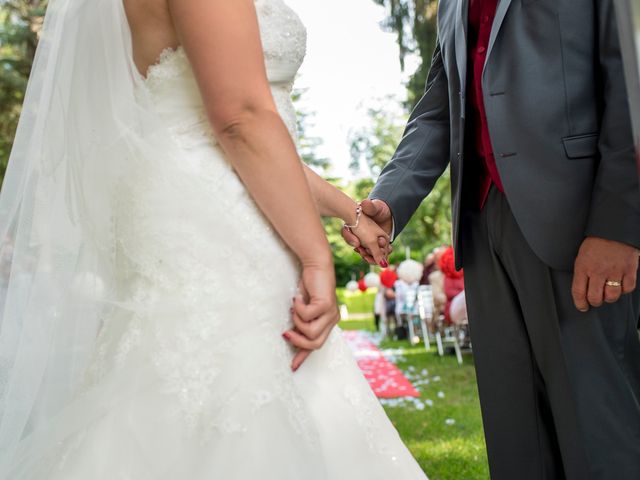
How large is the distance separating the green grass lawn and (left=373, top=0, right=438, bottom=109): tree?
5425 mm

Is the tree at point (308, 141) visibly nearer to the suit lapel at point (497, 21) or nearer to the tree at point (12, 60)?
the tree at point (12, 60)

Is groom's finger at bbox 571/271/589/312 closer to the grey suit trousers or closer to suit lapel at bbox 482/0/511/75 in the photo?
the grey suit trousers

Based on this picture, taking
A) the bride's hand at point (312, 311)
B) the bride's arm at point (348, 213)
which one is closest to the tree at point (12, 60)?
the bride's arm at point (348, 213)

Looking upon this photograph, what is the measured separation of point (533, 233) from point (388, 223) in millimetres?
766

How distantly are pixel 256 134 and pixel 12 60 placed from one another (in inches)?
375

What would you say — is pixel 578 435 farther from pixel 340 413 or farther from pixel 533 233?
pixel 340 413

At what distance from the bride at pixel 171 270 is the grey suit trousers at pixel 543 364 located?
2.52 feet

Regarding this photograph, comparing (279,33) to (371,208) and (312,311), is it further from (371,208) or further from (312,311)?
(371,208)

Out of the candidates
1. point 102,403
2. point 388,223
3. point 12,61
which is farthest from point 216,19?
point 12,61

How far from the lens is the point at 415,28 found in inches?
564

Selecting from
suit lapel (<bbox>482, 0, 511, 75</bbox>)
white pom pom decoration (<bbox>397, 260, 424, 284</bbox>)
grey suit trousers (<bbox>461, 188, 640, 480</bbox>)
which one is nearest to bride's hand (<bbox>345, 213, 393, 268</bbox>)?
grey suit trousers (<bbox>461, 188, 640, 480</bbox>)

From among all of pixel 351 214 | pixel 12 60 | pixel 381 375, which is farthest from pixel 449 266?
pixel 351 214

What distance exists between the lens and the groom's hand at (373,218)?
297 cm

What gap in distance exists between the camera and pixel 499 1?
2.48 metres
